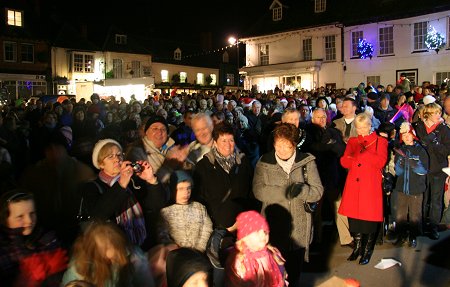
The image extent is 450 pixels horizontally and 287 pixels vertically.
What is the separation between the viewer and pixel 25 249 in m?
3.10

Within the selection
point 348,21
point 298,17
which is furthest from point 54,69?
point 348,21

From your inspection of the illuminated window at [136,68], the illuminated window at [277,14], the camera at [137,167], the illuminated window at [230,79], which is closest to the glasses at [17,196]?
the camera at [137,167]

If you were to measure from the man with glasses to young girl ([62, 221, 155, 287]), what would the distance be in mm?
1492

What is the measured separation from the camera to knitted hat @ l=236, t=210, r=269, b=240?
10.9ft

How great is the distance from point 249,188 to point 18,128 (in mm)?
6852

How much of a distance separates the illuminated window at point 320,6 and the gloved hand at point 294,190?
28.6 metres

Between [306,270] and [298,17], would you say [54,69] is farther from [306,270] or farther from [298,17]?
[306,270]

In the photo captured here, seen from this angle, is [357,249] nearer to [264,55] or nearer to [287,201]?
[287,201]

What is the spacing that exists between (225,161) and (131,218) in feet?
4.30

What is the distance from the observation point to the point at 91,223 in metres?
3.19

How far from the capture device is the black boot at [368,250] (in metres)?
5.48

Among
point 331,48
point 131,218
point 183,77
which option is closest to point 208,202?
point 131,218

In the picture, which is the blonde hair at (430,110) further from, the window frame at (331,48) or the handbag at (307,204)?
the window frame at (331,48)

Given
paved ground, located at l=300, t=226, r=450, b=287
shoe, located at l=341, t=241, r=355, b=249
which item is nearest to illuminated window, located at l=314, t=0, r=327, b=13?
paved ground, located at l=300, t=226, r=450, b=287
